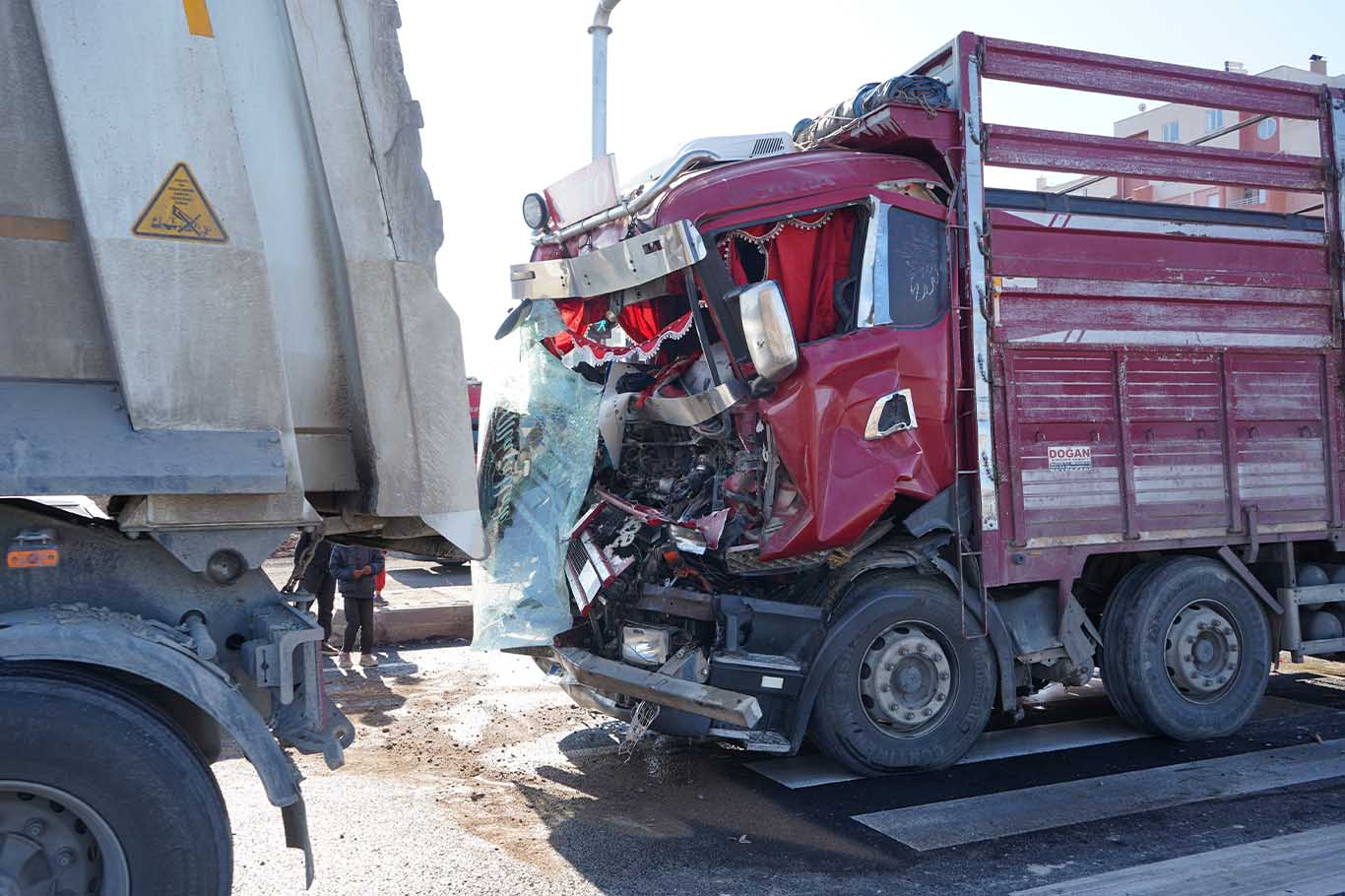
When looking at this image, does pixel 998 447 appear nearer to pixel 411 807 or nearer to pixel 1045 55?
pixel 1045 55

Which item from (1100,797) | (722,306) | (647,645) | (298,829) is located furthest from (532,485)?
(1100,797)

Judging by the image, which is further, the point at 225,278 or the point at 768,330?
the point at 768,330

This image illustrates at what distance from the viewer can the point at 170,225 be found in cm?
313

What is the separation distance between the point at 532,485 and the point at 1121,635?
141 inches

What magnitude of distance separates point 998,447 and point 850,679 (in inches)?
60.6

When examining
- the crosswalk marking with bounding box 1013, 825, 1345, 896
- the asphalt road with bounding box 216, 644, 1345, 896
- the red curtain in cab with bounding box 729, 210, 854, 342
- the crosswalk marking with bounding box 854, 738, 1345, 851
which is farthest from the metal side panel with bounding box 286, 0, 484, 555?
the crosswalk marking with bounding box 1013, 825, 1345, 896

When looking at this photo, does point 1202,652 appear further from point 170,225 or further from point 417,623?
point 417,623

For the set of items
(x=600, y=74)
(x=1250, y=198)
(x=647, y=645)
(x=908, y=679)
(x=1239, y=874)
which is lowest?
(x=1239, y=874)

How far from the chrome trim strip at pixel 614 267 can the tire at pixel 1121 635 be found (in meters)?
3.34

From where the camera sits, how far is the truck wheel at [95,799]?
9.40 ft

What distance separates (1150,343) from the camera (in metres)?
6.38

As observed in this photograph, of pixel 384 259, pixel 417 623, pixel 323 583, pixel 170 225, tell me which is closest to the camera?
pixel 170 225

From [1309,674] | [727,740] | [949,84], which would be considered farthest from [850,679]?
[1309,674]

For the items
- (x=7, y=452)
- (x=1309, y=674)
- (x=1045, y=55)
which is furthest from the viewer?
(x=1309, y=674)
